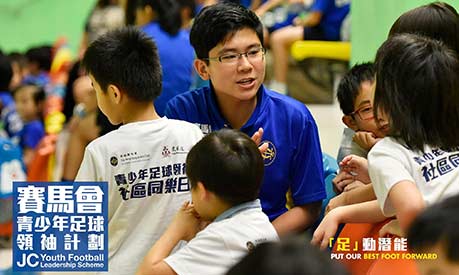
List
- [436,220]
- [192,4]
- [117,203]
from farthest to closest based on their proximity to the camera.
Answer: [192,4], [117,203], [436,220]

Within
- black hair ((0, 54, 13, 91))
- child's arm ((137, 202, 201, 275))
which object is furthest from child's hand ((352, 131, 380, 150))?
black hair ((0, 54, 13, 91))

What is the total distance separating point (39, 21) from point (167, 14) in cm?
556

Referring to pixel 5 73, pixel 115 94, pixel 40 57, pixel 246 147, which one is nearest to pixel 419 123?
pixel 246 147

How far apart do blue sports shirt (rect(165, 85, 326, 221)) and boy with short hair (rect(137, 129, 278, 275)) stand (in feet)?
1.52

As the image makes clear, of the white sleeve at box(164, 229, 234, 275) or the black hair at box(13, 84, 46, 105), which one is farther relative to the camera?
the black hair at box(13, 84, 46, 105)

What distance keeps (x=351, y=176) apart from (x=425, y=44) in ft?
1.81

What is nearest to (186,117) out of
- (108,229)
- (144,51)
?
(144,51)

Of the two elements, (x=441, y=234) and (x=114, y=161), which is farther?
(x=114, y=161)

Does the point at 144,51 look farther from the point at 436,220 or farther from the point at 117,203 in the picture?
the point at 436,220

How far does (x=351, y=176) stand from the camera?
112 inches

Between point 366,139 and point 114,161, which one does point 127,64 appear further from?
point 366,139

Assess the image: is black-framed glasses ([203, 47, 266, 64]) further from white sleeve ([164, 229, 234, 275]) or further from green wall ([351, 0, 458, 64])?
green wall ([351, 0, 458, 64])

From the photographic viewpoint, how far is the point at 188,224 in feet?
8.06

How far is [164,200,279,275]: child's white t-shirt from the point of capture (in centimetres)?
230
